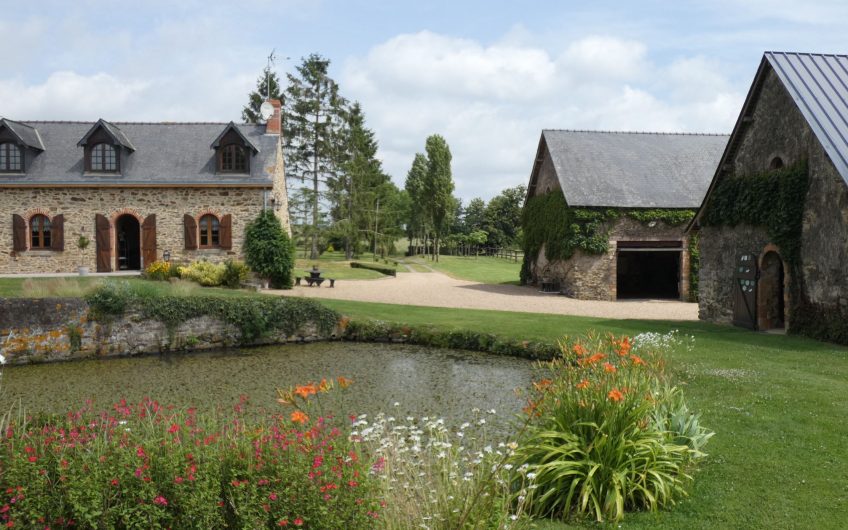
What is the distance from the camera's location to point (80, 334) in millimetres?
14180

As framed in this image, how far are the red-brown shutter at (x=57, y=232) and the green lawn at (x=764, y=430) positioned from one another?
18962 millimetres

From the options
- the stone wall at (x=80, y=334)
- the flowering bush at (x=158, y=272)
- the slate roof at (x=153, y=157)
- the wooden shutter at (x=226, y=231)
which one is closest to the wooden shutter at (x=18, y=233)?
the slate roof at (x=153, y=157)

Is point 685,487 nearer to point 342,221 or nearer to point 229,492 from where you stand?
point 229,492

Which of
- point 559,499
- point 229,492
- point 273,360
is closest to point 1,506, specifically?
point 229,492

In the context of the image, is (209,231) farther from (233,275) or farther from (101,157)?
(101,157)

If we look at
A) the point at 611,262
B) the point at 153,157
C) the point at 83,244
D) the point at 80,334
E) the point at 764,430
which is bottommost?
the point at 764,430

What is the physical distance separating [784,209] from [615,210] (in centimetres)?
1000

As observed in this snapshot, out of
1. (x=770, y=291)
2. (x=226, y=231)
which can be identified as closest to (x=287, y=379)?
(x=770, y=291)

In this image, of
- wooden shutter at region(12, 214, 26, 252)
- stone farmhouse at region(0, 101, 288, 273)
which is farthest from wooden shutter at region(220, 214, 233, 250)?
wooden shutter at region(12, 214, 26, 252)

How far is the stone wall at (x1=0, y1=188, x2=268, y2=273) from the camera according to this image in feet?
81.4

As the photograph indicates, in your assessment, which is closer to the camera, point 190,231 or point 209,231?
point 190,231

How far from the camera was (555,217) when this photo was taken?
84.9 ft

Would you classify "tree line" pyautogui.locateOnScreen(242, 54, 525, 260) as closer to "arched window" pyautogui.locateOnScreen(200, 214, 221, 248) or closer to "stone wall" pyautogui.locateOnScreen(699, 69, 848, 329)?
"arched window" pyautogui.locateOnScreen(200, 214, 221, 248)

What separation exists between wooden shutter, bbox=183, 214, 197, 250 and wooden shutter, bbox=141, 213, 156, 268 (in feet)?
4.09
